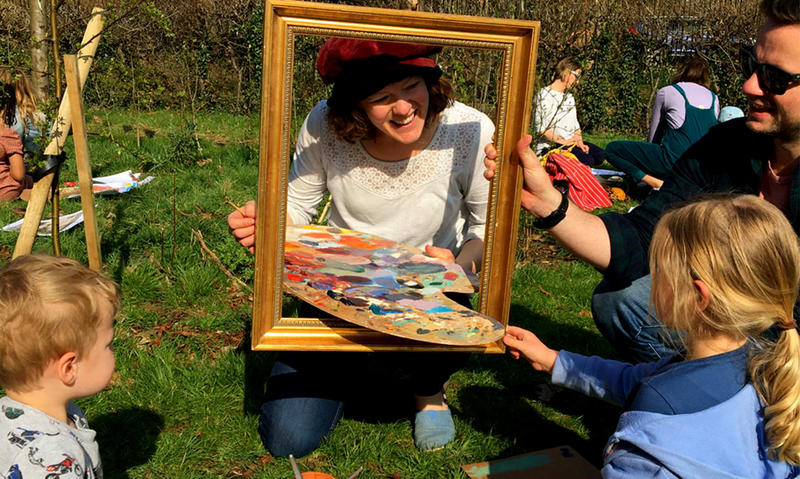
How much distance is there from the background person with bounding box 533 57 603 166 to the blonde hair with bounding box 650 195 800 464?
261cm

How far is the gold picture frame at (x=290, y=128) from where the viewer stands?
2.19 metres

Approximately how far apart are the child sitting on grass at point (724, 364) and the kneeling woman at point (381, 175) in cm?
97

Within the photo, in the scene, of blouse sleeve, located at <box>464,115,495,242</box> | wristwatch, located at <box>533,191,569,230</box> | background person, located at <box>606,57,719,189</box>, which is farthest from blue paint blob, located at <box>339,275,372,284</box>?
background person, located at <box>606,57,719,189</box>

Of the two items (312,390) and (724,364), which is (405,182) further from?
(724,364)

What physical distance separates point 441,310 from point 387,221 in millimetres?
516

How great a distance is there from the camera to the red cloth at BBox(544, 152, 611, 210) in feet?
24.0

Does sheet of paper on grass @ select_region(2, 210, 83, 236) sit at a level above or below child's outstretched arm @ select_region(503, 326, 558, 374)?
below

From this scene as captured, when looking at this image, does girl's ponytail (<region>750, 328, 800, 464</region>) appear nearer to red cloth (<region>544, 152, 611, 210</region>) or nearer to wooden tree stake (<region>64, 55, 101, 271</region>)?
wooden tree stake (<region>64, 55, 101, 271</region>)

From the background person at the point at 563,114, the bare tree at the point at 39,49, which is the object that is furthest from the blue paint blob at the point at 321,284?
the background person at the point at 563,114

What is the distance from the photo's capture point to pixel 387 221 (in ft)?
9.64

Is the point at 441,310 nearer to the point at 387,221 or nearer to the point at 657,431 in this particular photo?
the point at 387,221

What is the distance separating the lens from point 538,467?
3070mm

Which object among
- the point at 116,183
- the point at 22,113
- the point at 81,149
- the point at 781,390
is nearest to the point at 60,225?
the point at 116,183

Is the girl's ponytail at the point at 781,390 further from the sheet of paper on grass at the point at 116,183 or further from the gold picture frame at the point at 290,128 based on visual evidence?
the sheet of paper on grass at the point at 116,183
